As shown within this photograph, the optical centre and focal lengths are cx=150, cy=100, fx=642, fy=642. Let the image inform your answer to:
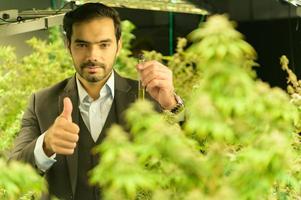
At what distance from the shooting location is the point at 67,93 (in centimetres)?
274

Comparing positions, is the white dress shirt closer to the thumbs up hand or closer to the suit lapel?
the suit lapel

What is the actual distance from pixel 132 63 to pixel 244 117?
4.21m

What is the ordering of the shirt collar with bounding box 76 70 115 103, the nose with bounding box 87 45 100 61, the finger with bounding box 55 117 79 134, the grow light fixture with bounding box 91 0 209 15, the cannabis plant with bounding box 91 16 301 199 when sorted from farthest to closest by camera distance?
the grow light fixture with bounding box 91 0 209 15 → the shirt collar with bounding box 76 70 115 103 → the nose with bounding box 87 45 100 61 → the finger with bounding box 55 117 79 134 → the cannabis plant with bounding box 91 16 301 199

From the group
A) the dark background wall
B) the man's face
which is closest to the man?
the man's face

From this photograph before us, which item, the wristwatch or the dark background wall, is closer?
the wristwatch

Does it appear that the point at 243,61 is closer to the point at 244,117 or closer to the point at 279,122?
the point at 244,117

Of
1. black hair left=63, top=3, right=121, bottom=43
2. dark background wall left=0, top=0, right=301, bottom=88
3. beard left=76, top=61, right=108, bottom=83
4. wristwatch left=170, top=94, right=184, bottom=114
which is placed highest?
black hair left=63, top=3, right=121, bottom=43

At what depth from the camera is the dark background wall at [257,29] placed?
22.3 feet

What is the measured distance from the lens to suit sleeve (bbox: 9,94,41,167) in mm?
2307

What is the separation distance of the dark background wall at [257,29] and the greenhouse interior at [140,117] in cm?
144

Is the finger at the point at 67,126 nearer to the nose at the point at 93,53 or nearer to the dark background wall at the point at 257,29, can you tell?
the nose at the point at 93,53

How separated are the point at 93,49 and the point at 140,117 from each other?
1304 millimetres

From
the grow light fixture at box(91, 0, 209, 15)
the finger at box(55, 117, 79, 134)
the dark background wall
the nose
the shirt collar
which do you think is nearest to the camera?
the finger at box(55, 117, 79, 134)

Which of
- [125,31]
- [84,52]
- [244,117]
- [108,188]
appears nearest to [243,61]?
[244,117]
